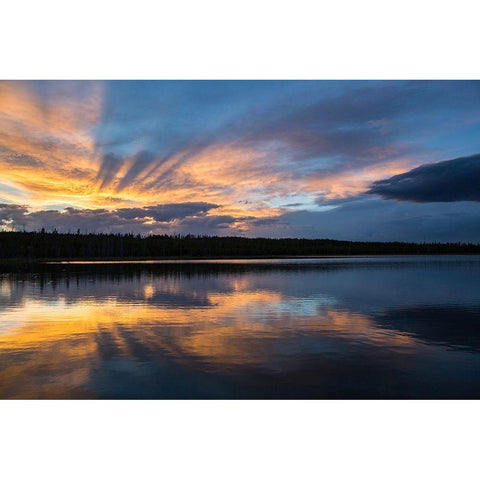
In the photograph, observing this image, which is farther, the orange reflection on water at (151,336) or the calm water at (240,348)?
the orange reflection on water at (151,336)

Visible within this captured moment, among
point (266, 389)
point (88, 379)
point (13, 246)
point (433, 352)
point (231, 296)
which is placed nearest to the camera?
point (266, 389)

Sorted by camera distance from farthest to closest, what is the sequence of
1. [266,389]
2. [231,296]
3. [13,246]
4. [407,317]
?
[13,246]
[231,296]
[407,317]
[266,389]

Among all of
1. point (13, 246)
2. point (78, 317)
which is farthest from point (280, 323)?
point (13, 246)

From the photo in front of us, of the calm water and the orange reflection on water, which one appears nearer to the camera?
the calm water

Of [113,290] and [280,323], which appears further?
[113,290]

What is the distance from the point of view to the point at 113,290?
31.8m

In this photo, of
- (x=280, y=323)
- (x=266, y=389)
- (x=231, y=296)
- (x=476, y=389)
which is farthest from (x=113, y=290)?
(x=476, y=389)

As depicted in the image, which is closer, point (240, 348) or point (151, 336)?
point (240, 348)

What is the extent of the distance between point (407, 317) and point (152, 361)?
13005 millimetres

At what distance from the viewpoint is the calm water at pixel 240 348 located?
10242 mm

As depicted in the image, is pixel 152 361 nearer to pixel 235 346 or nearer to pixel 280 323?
pixel 235 346

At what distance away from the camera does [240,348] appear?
13797mm

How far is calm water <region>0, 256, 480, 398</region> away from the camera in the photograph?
1024cm

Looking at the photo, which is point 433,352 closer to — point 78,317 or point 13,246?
point 78,317
